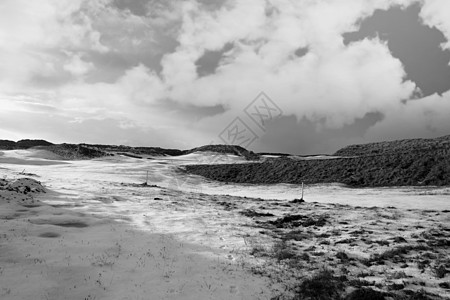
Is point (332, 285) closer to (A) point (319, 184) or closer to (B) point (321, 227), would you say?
(B) point (321, 227)

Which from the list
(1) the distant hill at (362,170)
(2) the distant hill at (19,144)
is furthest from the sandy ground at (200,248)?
(2) the distant hill at (19,144)

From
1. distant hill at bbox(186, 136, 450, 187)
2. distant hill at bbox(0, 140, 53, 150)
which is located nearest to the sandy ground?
distant hill at bbox(186, 136, 450, 187)

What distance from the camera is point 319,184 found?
39031mm

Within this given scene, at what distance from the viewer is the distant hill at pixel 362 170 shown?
116 feet

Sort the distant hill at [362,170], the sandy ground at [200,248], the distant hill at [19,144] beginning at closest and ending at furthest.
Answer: the sandy ground at [200,248] → the distant hill at [362,170] → the distant hill at [19,144]

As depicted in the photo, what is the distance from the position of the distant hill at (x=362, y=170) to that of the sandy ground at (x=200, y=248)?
1266cm

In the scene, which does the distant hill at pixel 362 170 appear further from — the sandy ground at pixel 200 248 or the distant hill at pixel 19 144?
the distant hill at pixel 19 144

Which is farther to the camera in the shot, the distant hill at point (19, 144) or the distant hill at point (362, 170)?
the distant hill at point (19, 144)

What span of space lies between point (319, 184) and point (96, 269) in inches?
1278

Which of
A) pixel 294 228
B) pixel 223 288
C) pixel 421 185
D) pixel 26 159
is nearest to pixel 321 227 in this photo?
pixel 294 228

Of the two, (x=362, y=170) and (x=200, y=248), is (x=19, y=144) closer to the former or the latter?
(x=362, y=170)

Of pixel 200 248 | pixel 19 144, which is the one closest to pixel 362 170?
pixel 200 248

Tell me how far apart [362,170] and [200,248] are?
110 ft

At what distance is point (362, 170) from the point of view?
41156 millimetres
